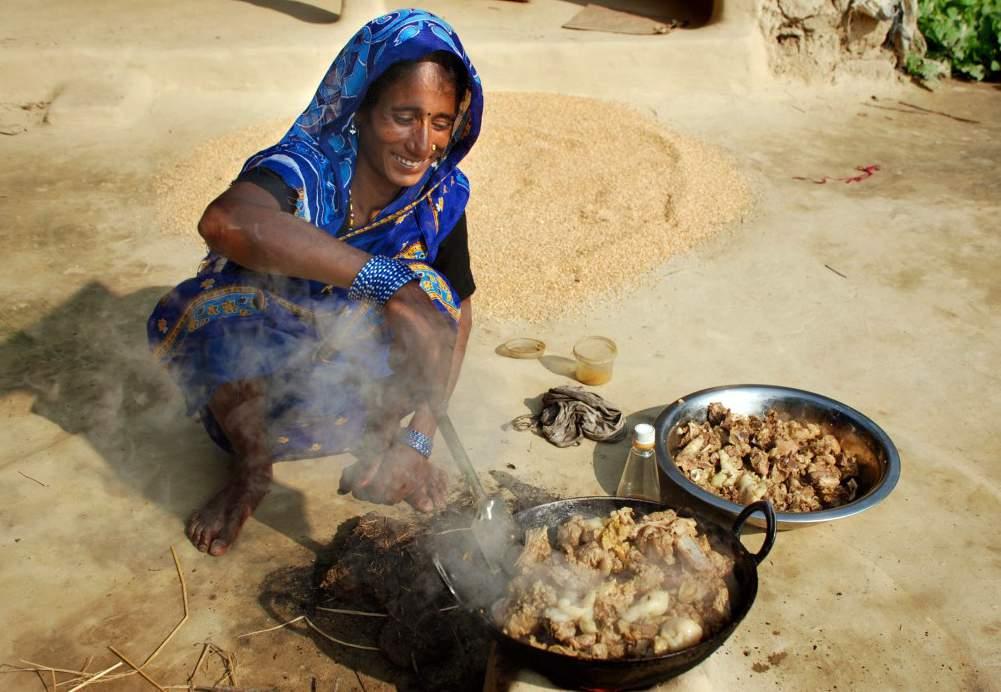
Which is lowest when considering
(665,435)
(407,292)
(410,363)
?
(665,435)

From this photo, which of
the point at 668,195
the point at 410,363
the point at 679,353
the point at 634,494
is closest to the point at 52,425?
the point at 410,363

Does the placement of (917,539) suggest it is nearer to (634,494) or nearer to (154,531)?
(634,494)

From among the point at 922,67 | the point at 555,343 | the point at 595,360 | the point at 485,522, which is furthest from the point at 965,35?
the point at 485,522

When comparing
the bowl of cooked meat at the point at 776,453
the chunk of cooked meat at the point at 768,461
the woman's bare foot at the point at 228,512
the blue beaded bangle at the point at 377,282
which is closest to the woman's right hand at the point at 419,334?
the blue beaded bangle at the point at 377,282

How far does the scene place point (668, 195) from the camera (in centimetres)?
522

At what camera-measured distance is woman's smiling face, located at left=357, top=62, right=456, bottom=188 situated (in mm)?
2609

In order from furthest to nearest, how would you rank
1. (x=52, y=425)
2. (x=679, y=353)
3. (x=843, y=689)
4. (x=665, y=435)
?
(x=679, y=353)
(x=52, y=425)
(x=665, y=435)
(x=843, y=689)

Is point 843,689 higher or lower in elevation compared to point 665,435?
lower

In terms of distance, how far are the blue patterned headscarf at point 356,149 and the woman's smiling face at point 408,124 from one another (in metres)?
0.05

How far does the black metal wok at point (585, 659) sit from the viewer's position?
1.78m

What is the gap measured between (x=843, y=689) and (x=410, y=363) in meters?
1.50

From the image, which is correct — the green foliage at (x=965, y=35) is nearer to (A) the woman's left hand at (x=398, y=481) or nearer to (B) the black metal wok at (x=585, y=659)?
(A) the woman's left hand at (x=398, y=481)

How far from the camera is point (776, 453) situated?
2934mm

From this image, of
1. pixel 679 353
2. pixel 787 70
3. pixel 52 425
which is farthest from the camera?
pixel 787 70
